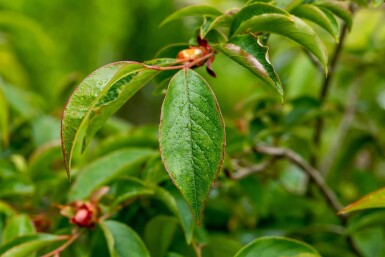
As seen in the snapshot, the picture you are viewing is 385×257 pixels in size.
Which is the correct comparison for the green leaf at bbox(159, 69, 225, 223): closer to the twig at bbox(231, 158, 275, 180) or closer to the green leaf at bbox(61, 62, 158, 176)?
the green leaf at bbox(61, 62, 158, 176)

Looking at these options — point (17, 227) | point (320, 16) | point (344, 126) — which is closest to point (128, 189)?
point (17, 227)

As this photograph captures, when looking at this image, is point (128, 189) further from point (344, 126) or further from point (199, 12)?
point (344, 126)

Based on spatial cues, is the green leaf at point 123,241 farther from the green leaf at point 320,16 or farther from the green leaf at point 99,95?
the green leaf at point 320,16

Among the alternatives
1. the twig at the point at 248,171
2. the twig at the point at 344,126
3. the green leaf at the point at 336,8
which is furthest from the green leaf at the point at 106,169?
the twig at the point at 344,126

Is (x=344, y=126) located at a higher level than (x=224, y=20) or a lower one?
lower

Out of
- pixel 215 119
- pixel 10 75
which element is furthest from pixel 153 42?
pixel 215 119

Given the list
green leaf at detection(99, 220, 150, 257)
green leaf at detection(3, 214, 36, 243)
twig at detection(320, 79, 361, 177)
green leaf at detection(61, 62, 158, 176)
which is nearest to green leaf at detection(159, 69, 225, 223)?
green leaf at detection(61, 62, 158, 176)

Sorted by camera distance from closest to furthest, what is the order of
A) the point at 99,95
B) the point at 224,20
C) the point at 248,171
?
the point at 99,95 → the point at 224,20 → the point at 248,171

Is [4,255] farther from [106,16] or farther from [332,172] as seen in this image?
[106,16]
